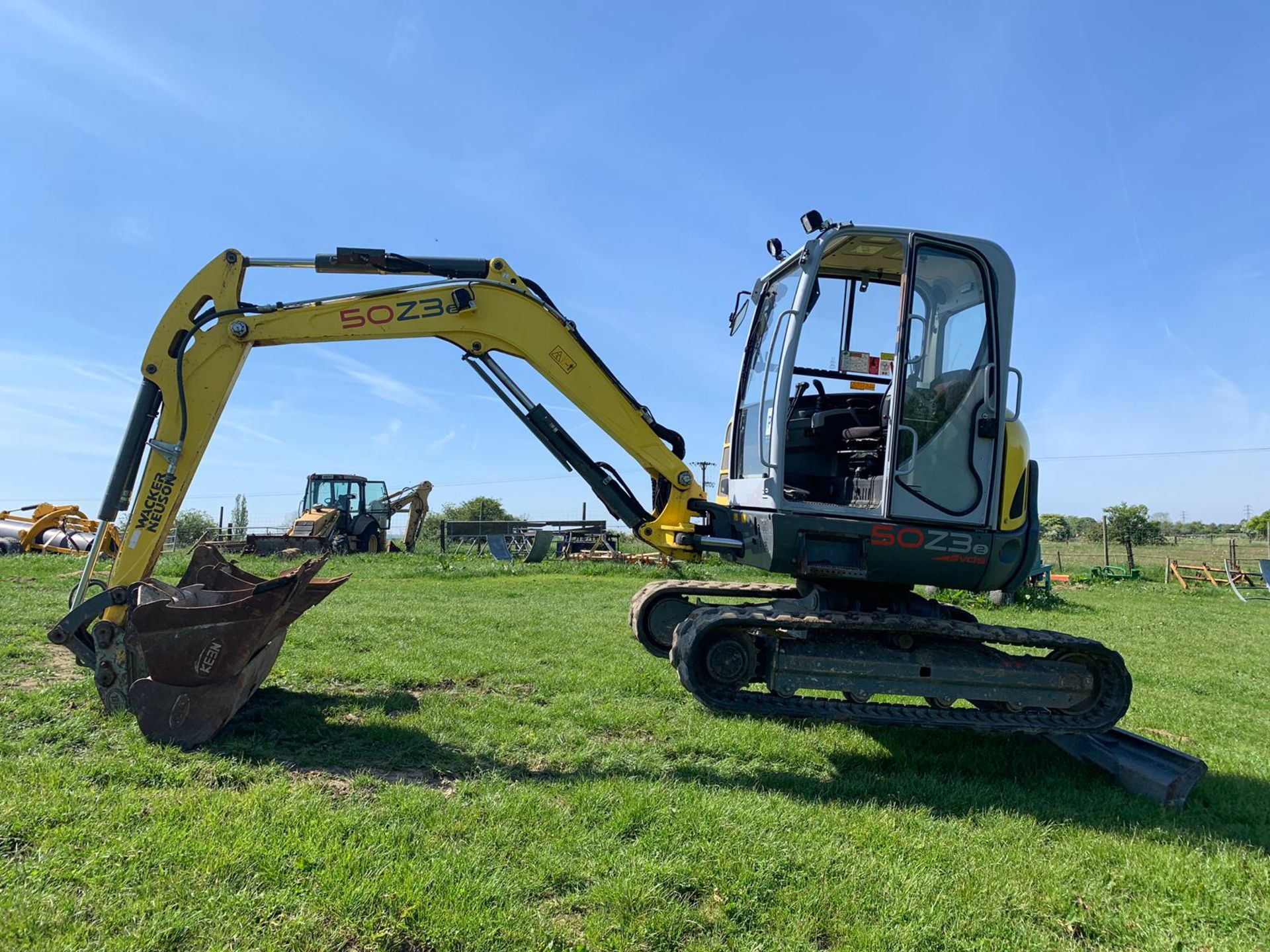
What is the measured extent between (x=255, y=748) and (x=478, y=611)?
705cm

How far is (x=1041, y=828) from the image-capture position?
4.33m

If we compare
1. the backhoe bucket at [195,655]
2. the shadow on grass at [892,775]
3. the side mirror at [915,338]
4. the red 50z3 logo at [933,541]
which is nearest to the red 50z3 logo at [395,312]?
the backhoe bucket at [195,655]

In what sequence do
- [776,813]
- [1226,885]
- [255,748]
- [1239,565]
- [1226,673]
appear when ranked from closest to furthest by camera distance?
[1226,885] < [776,813] < [255,748] < [1226,673] < [1239,565]

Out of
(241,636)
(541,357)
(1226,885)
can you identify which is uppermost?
(541,357)

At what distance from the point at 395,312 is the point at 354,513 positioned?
23924 millimetres

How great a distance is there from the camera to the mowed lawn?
307 centimetres

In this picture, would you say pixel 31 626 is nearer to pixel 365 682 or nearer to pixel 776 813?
pixel 365 682

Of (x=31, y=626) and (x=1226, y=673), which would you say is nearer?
(x=31, y=626)

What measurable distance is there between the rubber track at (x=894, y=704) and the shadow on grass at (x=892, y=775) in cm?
37

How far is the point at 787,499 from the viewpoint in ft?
18.0

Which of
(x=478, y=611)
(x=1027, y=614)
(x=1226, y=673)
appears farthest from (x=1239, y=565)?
(x=478, y=611)

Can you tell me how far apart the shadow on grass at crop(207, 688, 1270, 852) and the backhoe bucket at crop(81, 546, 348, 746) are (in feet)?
0.84

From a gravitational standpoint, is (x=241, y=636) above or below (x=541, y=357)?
below

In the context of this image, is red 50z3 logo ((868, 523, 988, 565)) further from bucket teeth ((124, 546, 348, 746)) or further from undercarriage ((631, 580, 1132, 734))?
bucket teeth ((124, 546, 348, 746))
